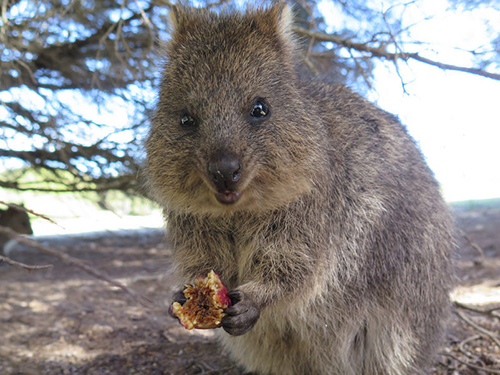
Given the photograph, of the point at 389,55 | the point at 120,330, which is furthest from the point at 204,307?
the point at 389,55

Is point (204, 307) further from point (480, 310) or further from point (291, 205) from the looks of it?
point (480, 310)

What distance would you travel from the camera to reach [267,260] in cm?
272

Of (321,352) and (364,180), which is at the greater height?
(364,180)

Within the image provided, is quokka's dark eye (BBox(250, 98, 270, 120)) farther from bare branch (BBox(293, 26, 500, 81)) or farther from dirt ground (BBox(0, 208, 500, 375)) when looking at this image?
dirt ground (BBox(0, 208, 500, 375))

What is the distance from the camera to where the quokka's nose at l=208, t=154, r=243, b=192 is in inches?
86.8

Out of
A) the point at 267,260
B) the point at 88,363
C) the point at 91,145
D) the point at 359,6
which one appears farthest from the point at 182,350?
the point at 359,6

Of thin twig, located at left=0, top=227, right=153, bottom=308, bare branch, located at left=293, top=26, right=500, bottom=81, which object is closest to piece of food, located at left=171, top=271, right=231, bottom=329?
thin twig, located at left=0, top=227, right=153, bottom=308

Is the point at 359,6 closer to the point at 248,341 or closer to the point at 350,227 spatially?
the point at 350,227

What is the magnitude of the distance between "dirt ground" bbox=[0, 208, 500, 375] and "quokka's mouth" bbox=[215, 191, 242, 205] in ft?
3.90

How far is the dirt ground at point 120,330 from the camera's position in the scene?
3557mm

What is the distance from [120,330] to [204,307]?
2.13 m

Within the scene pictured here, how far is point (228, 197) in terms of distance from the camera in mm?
2344

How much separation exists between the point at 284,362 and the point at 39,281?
12.6 feet

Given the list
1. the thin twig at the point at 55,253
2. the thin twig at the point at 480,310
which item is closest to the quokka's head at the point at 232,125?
the thin twig at the point at 55,253
